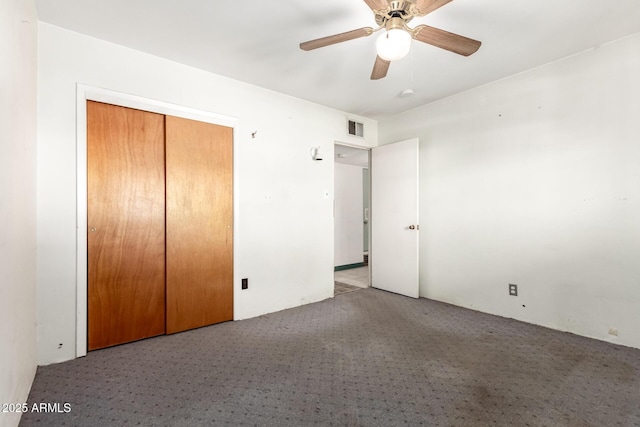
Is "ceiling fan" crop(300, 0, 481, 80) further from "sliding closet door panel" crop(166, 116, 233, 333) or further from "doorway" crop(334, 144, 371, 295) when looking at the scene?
"doorway" crop(334, 144, 371, 295)

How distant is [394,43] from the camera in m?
1.57

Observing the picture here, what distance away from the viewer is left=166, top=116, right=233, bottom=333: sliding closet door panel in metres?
2.69

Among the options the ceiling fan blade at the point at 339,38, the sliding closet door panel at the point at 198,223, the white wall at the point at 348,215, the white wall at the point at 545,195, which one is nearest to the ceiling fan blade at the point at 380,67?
the ceiling fan blade at the point at 339,38

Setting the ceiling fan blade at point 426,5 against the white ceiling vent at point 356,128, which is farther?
the white ceiling vent at point 356,128

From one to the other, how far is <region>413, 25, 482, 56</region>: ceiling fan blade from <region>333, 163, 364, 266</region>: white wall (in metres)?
4.12

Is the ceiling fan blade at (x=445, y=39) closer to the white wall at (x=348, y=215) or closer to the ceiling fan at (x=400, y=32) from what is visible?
the ceiling fan at (x=400, y=32)

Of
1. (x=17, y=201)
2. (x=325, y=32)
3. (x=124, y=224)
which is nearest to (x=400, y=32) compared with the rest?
(x=325, y=32)

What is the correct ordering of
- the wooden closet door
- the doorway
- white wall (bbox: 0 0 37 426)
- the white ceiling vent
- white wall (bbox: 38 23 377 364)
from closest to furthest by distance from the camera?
1. white wall (bbox: 0 0 37 426)
2. white wall (bbox: 38 23 377 364)
3. the wooden closet door
4. the white ceiling vent
5. the doorway

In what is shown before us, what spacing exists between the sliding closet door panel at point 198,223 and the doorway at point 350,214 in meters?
2.89

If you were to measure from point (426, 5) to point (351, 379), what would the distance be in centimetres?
226

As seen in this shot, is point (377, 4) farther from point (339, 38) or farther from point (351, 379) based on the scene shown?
point (351, 379)

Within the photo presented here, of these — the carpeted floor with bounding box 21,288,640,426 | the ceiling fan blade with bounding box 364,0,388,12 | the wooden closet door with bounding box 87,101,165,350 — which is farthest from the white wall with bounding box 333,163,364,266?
the ceiling fan blade with bounding box 364,0,388,12

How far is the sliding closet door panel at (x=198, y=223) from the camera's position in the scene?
2.69 meters

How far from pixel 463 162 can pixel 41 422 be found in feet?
13.4
